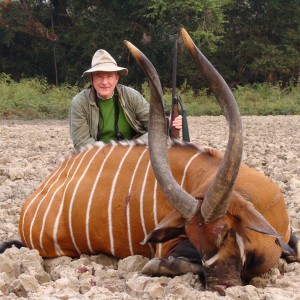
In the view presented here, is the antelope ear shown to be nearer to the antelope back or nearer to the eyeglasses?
the antelope back

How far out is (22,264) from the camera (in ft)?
11.8

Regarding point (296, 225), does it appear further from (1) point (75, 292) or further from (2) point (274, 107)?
(2) point (274, 107)

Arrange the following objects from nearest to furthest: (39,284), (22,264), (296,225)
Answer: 1. (39,284)
2. (22,264)
3. (296,225)

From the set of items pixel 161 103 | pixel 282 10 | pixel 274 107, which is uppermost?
pixel 282 10

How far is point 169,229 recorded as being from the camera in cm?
311

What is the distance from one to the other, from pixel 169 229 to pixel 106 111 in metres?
2.24

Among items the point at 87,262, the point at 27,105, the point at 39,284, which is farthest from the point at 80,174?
the point at 27,105

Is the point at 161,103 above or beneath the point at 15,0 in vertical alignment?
beneath

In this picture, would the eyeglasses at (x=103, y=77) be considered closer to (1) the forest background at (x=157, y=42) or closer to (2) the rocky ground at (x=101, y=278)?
(2) the rocky ground at (x=101, y=278)

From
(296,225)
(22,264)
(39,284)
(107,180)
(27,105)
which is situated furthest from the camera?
(27,105)

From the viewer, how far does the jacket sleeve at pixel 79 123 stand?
16.7ft

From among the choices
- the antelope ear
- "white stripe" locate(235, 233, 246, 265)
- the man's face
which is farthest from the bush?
"white stripe" locate(235, 233, 246, 265)

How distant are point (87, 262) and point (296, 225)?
148 centimetres

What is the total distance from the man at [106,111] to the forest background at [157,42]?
1786 centimetres
